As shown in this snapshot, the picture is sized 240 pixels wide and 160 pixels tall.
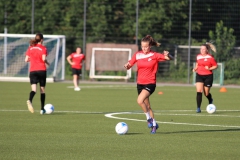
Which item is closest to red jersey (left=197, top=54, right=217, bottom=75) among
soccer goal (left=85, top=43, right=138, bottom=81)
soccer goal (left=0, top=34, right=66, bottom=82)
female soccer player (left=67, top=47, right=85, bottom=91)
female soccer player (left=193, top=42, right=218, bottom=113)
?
female soccer player (left=193, top=42, right=218, bottom=113)

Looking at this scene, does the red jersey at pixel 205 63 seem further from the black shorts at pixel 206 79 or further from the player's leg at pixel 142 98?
the player's leg at pixel 142 98

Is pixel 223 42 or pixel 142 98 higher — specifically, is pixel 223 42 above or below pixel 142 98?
above

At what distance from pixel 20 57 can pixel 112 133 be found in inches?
931

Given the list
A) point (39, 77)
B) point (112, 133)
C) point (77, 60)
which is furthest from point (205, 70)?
point (77, 60)

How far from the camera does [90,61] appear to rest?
124ft

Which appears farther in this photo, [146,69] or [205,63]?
[205,63]

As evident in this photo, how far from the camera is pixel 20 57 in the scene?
35.5 m

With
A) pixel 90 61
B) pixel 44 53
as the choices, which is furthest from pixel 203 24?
pixel 44 53

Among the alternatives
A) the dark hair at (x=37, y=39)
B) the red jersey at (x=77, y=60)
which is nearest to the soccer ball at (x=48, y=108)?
the dark hair at (x=37, y=39)

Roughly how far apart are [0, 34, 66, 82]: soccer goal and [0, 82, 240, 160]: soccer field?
14000 millimetres

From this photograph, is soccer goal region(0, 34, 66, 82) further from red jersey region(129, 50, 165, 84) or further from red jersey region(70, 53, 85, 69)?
red jersey region(129, 50, 165, 84)

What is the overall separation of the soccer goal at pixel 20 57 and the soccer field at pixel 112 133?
14.0m

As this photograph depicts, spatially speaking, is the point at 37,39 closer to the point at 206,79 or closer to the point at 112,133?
the point at 206,79

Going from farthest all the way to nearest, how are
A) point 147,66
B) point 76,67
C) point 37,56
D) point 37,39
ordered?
1. point 76,67
2. point 37,56
3. point 37,39
4. point 147,66
